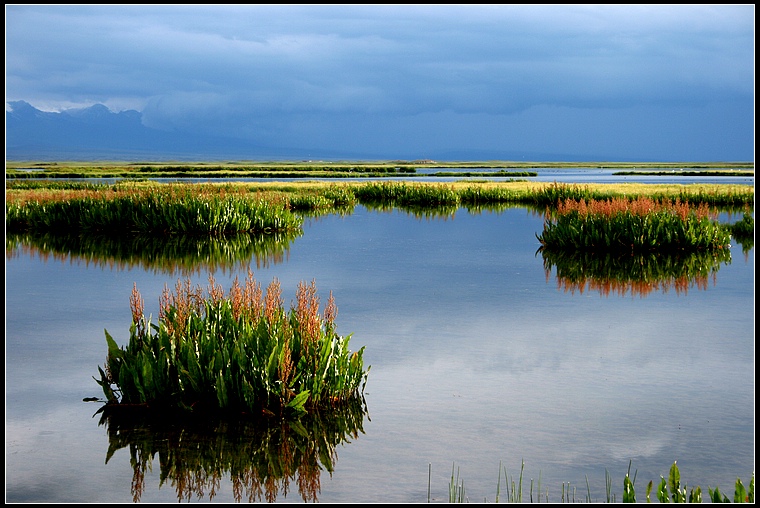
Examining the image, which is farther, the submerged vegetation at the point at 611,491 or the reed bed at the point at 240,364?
the reed bed at the point at 240,364

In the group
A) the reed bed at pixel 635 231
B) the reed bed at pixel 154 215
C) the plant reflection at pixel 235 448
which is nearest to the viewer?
the plant reflection at pixel 235 448

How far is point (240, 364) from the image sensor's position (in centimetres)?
984

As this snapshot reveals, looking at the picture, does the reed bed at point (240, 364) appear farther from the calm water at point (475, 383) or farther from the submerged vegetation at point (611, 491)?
the submerged vegetation at point (611, 491)

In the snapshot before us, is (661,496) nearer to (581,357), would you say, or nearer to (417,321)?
(581,357)

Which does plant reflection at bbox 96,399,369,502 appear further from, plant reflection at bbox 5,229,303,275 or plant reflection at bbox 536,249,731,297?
plant reflection at bbox 5,229,303,275

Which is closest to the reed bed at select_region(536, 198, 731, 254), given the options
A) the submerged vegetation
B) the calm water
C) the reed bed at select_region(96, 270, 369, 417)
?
the calm water

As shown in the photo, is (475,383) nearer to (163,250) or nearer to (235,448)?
(235,448)

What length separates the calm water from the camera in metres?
8.34

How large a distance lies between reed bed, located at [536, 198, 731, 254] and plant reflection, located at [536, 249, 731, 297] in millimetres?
571

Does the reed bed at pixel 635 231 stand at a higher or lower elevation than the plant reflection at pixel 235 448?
higher

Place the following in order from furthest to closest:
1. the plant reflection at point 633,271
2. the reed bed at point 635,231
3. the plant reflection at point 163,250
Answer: the reed bed at point 635,231 → the plant reflection at point 163,250 → the plant reflection at point 633,271

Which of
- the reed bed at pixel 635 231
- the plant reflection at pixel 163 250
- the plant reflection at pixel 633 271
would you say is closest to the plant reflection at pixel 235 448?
the plant reflection at pixel 633 271

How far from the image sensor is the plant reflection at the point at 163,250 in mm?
25188

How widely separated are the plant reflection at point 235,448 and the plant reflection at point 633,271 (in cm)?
1143
